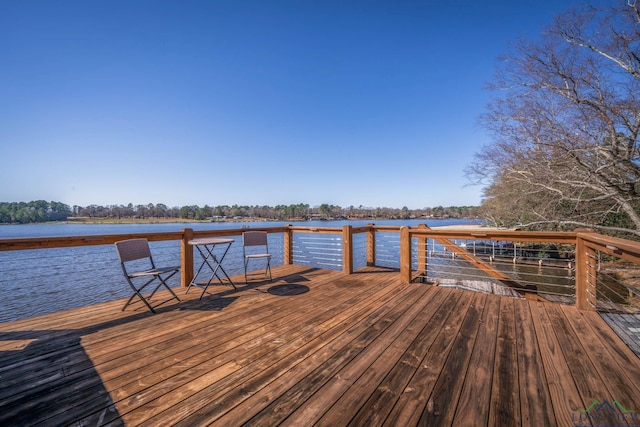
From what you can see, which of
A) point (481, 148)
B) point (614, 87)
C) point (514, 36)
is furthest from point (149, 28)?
point (614, 87)

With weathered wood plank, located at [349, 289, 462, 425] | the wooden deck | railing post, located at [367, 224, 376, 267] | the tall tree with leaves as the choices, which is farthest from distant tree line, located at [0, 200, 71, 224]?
the tall tree with leaves

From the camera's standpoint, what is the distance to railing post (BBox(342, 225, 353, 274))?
14.8ft

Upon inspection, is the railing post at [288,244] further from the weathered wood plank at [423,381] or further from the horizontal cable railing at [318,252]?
the weathered wood plank at [423,381]

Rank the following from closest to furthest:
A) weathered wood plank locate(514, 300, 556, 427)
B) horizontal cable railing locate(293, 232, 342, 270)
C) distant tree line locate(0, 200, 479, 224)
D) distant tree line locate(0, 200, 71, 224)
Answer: weathered wood plank locate(514, 300, 556, 427), horizontal cable railing locate(293, 232, 342, 270), distant tree line locate(0, 200, 71, 224), distant tree line locate(0, 200, 479, 224)

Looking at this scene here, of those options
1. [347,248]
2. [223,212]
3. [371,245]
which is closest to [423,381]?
[347,248]

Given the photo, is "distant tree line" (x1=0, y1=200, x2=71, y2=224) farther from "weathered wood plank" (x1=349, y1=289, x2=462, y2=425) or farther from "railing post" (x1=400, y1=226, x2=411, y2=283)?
"weathered wood plank" (x1=349, y1=289, x2=462, y2=425)

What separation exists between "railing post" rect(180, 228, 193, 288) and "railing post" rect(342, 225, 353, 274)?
258 centimetres

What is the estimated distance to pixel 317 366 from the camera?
172cm

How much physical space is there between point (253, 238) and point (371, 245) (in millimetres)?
2418

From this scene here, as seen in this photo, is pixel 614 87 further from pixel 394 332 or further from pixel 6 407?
pixel 6 407

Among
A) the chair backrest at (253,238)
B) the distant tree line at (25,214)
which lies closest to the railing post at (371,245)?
the chair backrest at (253,238)

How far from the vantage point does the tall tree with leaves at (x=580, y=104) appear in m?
5.80

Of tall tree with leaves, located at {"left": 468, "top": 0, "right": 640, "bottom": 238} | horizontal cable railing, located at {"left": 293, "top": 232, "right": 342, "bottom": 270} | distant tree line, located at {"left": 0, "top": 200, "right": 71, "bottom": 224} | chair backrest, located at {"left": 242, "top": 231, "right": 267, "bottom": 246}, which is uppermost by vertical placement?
tall tree with leaves, located at {"left": 468, "top": 0, "right": 640, "bottom": 238}

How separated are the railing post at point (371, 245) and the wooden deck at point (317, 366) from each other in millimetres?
2176
